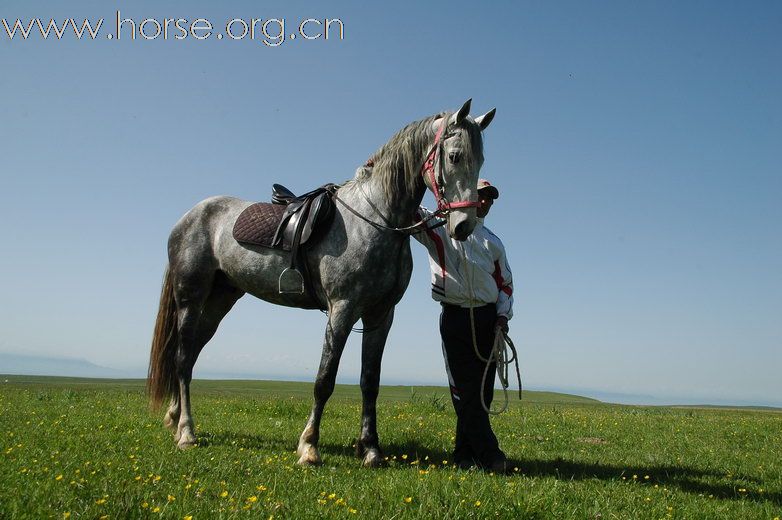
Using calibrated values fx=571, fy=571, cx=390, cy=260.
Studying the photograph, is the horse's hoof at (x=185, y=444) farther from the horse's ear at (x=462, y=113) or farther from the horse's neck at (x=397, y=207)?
the horse's ear at (x=462, y=113)

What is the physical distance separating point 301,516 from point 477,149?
11.1 ft

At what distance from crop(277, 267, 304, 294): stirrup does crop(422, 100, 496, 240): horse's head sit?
184cm

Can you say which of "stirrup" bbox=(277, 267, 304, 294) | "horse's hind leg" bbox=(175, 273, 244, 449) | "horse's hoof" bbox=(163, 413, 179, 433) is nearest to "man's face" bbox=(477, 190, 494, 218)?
"stirrup" bbox=(277, 267, 304, 294)

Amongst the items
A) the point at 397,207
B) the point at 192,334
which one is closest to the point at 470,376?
the point at 397,207

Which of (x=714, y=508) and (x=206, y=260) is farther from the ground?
(x=206, y=260)

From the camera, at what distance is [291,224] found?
245 inches

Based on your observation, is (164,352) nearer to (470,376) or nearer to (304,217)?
(304,217)

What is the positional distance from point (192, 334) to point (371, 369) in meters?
2.60

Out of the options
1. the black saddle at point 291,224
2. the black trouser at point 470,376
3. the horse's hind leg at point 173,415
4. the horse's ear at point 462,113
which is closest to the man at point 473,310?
the black trouser at point 470,376

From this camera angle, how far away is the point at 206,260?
7.21m

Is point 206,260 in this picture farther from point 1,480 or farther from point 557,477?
point 557,477

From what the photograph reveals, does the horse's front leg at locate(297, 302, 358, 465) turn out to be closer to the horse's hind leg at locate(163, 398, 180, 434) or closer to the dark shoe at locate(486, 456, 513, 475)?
the dark shoe at locate(486, 456, 513, 475)

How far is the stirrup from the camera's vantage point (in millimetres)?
6223

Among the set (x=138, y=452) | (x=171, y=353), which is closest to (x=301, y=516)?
(x=138, y=452)
